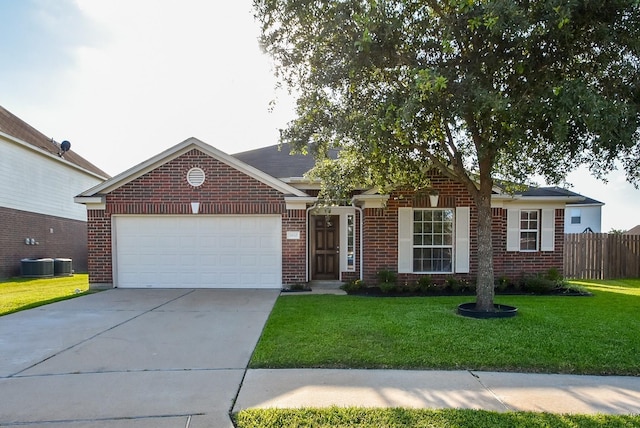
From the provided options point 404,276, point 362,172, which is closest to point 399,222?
point 404,276

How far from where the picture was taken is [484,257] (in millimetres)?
7527

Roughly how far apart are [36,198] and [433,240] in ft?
55.6

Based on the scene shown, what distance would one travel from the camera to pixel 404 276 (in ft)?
36.4

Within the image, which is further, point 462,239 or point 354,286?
point 462,239

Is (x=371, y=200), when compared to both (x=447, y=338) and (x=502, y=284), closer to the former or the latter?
(x=502, y=284)

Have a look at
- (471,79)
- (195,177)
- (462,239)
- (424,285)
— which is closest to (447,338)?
(471,79)

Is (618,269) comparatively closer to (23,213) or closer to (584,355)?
(584,355)

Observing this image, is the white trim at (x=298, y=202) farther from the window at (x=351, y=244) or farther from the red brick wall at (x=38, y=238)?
the red brick wall at (x=38, y=238)

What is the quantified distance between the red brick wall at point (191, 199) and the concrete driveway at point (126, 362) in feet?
8.22

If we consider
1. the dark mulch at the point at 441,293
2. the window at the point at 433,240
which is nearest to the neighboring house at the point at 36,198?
the dark mulch at the point at 441,293

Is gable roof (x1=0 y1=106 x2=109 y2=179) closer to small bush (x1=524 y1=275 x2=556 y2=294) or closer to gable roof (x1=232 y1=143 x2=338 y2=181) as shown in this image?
gable roof (x1=232 y1=143 x2=338 y2=181)

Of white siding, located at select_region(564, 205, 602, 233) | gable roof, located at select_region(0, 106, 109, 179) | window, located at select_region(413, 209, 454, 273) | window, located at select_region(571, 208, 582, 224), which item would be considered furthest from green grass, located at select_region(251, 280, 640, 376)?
window, located at select_region(571, 208, 582, 224)

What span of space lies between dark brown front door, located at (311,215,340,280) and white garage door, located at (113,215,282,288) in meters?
1.58

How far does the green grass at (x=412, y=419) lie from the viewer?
3.29 meters
